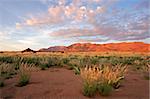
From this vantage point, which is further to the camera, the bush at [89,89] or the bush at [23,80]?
the bush at [23,80]

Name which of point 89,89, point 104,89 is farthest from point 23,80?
point 104,89

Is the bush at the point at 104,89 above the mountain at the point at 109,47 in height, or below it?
below

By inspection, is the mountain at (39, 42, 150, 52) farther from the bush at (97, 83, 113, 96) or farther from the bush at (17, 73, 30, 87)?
the bush at (97, 83, 113, 96)

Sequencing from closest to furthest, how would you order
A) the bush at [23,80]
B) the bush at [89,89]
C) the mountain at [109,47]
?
the bush at [89,89]
the bush at [23,80]
the mountain at [109,47]

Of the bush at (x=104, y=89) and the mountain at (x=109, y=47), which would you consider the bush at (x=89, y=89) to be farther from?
the mountain at (x=109, y=47)

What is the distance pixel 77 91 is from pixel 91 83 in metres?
0.68

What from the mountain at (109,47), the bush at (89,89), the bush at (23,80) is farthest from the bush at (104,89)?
the mountain at (109,47)

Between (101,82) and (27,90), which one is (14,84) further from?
(101,82)

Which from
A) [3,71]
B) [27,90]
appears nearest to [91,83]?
[27,90]

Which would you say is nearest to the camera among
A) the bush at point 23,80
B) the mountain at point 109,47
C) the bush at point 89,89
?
the bush at point 89,89

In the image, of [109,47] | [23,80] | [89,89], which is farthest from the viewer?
[109,47]

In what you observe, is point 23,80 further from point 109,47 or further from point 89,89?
point 109,47

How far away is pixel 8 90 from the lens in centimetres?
855

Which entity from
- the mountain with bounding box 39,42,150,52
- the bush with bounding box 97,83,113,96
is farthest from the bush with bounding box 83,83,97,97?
the mountain with bounding box 39,42,150,52
